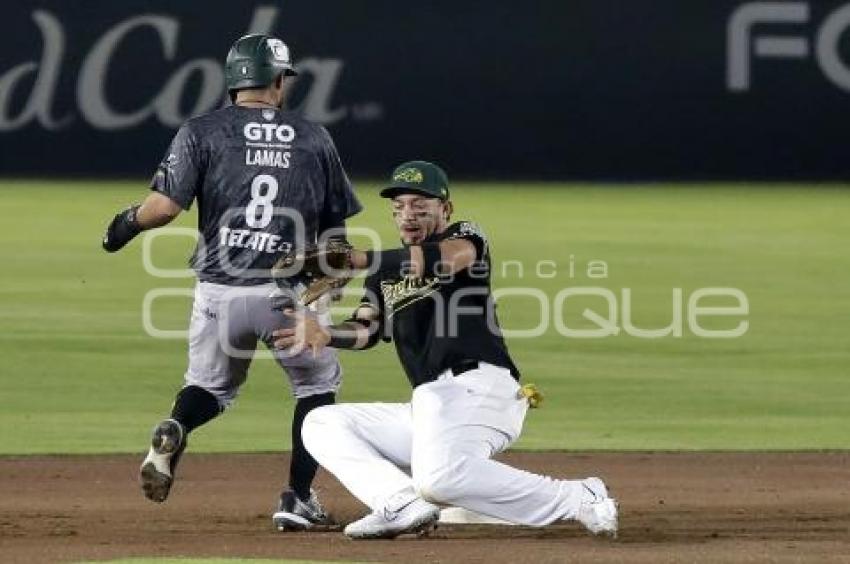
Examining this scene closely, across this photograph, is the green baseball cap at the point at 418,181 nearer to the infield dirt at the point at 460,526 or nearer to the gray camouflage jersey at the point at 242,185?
the gray camouflage jersey at the point at 242,185

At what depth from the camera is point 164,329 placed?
53.9 ft

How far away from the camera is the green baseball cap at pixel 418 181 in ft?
27.7

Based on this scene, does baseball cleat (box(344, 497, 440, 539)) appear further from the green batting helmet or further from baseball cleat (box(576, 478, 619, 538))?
the green batting helmet

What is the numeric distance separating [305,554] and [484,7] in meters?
19.7

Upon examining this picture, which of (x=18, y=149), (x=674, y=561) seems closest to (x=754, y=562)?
(x=674, y=561)

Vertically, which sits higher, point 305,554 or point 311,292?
point 311,292

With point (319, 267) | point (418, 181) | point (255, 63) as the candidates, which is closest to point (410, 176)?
point (418, 181)

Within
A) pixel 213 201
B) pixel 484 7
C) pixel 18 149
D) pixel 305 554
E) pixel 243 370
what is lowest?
pixel 305 554

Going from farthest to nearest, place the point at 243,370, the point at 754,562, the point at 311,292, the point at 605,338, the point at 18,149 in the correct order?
the point at 18,149
the point at 605,338
the point at 243,370
the point at 311,292
the point at 754,562

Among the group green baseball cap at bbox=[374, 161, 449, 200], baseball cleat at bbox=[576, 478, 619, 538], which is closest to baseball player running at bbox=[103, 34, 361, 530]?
green baseball cap at bbox=[374, 161, 449, 200]

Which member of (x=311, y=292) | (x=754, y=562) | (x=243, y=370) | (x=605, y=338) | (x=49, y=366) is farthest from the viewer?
(x=605, y=338)

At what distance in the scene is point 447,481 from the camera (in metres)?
8.29

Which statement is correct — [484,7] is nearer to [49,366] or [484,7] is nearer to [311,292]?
[49,366]

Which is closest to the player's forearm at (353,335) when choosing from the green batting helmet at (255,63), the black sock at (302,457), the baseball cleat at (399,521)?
the black sock at (302,457)
